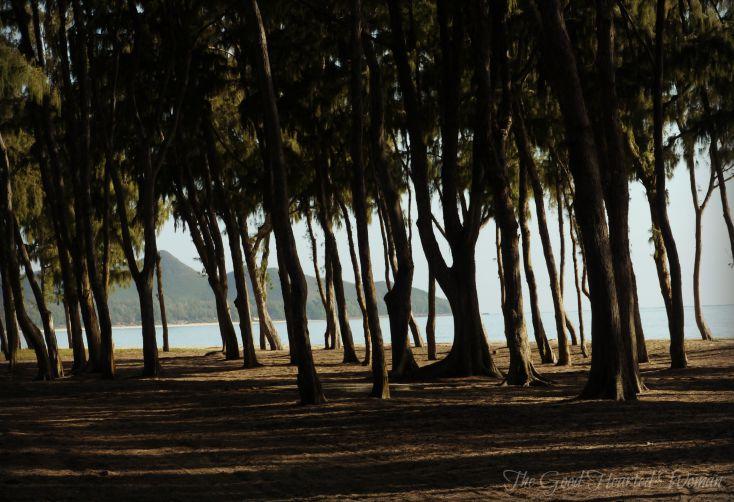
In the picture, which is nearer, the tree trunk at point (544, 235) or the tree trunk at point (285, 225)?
the tree trunk at point (285, 225)

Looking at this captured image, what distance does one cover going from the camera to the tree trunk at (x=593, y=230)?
11.7m

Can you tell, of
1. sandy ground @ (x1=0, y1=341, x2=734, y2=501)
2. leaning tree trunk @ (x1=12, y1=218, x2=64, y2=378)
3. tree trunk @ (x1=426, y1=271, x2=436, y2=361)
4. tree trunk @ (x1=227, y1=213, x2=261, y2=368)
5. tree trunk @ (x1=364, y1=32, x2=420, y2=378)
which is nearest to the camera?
sandy ground @ (x1=0, y1=341, x2=734, y2=501)

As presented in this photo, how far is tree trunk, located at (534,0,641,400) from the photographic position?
38.4ft

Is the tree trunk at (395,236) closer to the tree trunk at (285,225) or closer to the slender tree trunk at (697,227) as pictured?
the tree trunk at (285,225)

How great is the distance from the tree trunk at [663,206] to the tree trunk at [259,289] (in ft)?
49.9

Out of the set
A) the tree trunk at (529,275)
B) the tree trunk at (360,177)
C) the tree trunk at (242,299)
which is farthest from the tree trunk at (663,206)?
the tree trunk at (242,299)

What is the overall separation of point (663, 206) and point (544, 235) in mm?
3775

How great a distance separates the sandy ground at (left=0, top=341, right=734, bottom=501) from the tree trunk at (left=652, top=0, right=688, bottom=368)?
1293mm

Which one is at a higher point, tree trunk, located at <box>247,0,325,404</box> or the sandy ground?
tree trunk, located at <box>247,0,325,404</box>

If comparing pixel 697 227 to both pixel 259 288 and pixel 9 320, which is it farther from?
pixel 9 320

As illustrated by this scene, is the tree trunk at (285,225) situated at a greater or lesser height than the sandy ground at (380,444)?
greater

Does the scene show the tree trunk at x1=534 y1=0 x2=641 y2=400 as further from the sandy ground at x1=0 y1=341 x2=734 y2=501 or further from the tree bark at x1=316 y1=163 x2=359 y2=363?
the tree bark at x1=316 y1=163 x2=359 y2=363

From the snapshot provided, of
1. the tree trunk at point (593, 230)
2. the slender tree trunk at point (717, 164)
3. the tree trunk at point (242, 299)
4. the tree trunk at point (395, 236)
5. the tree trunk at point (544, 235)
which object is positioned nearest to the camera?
the tree trunk at point (593, 230)

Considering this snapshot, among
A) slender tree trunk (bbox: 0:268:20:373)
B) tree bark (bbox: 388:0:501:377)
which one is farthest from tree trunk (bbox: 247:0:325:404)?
slender tree trunk (bbox: 0:268:20:373)
